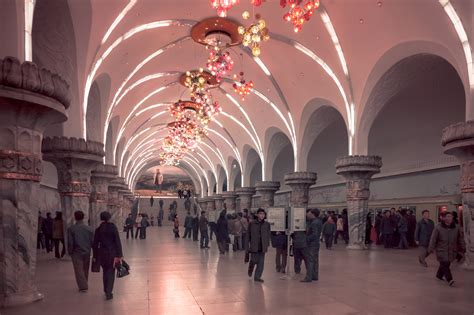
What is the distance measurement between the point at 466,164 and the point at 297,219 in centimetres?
433

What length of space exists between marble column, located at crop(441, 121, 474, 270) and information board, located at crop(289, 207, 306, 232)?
3.83m

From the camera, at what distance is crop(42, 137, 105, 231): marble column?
10023 millimetres

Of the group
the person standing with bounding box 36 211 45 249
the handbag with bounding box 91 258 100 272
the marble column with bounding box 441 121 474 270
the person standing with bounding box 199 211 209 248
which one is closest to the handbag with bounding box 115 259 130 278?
the handbag with bounding box 91 258 100 272

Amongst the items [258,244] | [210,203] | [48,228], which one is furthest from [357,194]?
[210,203]

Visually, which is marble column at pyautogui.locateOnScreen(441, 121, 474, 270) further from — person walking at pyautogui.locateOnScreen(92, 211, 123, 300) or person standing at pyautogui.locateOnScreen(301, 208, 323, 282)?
person walking at pyautogui.locateOnScreen(92, 211, 123, 300)

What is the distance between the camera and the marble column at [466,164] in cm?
845

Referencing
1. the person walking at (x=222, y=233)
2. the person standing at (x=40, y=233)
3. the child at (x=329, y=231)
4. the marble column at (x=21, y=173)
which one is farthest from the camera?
the child at (x=329, y=231)

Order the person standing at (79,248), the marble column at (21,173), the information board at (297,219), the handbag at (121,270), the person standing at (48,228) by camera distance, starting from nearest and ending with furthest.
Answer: the marble column at (21,173), the handbag at (121,270), the person standing at (79,248), the information board at (297,219), the person standing at (48,228)

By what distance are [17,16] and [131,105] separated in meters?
13.7

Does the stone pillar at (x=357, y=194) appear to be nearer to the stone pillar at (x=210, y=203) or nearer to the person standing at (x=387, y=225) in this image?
the person standing at (x=387, y=225)

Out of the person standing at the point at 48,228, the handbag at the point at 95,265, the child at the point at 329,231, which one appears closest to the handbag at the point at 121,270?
the handbag at the point at 95,265

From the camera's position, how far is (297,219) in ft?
25.1

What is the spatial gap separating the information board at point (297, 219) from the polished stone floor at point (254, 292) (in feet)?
3.17

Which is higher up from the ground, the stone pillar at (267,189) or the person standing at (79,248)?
the stone pillar at (267,189)
